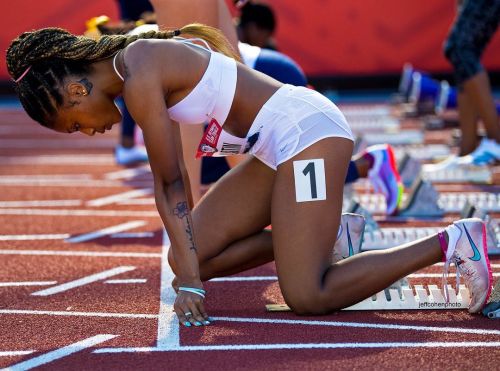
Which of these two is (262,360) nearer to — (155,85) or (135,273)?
(155,85)

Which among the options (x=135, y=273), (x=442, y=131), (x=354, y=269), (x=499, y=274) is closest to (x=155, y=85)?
(x=354, y=269)

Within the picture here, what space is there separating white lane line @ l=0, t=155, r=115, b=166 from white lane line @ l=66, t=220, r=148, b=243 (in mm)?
3159

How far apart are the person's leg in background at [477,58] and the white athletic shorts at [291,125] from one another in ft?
12.3

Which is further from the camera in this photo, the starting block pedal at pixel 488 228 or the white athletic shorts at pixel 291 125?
the starting block pedal at pixel 488 228

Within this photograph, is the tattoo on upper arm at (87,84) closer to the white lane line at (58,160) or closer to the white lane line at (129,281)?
the white lane line at (129,281)

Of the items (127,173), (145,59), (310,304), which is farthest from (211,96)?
(127,173)

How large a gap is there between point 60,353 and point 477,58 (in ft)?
16.5

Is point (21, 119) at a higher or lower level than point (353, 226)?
lower

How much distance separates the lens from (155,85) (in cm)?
378

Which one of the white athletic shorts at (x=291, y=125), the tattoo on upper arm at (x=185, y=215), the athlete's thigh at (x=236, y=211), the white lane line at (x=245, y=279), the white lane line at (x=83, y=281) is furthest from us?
the white lane line at (x=245, y=279)

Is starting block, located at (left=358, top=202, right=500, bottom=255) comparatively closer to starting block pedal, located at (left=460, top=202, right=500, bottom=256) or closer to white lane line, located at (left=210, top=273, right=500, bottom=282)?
starting block pedal, located at (left=460, top=202, right=500, bottom=256)

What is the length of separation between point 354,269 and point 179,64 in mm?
1097

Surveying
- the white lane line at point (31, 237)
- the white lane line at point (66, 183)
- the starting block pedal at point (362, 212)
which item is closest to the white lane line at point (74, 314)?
the starting block pedal at point (362, 212)

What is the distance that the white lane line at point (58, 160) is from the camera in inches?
381
